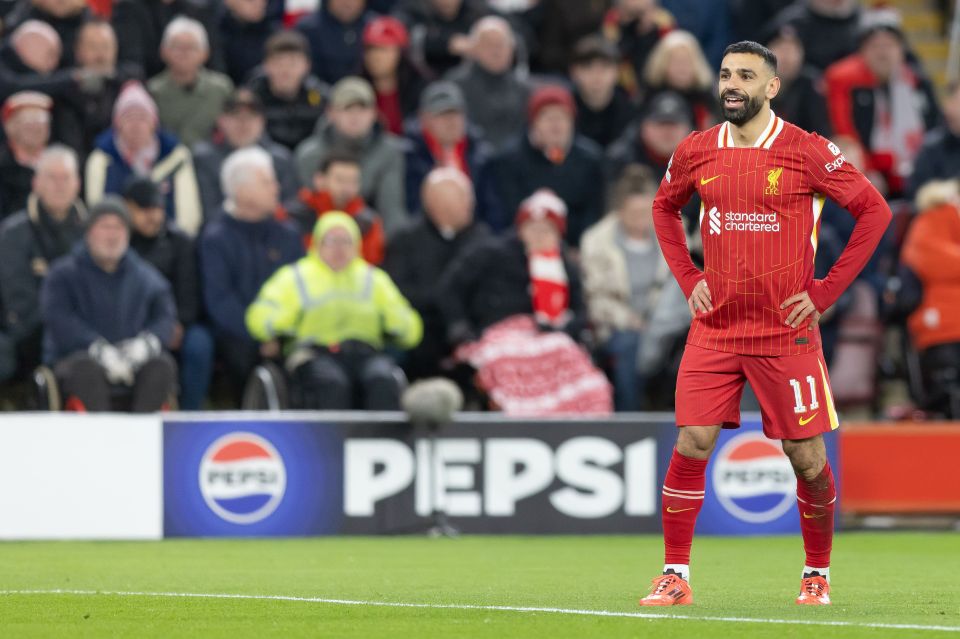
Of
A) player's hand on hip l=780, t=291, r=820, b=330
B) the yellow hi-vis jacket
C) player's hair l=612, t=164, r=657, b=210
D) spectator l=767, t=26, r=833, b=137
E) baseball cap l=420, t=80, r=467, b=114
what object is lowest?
player's hand on hip l=780, t=291, r=820, b=330

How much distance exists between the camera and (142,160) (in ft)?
46.2

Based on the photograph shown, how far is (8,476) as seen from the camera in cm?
1207

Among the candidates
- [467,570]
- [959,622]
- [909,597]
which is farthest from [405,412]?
[959,622]

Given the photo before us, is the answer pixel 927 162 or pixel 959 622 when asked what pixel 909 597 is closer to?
pixel 959 622

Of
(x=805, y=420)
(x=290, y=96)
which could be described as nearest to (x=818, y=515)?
(x=805, y=420)

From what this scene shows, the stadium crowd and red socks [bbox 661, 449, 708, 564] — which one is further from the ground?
the stadium crowd

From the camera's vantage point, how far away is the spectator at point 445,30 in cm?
1617

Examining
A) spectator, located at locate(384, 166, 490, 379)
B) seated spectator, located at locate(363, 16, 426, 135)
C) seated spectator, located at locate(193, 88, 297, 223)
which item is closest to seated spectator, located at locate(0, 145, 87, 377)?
seated spectator, located at locate(193, 88, 297, 223)

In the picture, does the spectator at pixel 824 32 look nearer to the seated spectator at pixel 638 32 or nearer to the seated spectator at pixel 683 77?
the seated spectator at pixel 638 32

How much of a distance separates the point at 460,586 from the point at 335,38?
837 centimetres

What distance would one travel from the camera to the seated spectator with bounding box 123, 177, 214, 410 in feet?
43.9

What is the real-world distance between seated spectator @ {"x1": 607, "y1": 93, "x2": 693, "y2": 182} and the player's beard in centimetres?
740

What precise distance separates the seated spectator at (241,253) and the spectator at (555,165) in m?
2.08

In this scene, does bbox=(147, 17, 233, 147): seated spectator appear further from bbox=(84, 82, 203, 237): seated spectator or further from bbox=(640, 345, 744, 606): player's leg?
bbox=(640, 345, 744, 606): player's leg
